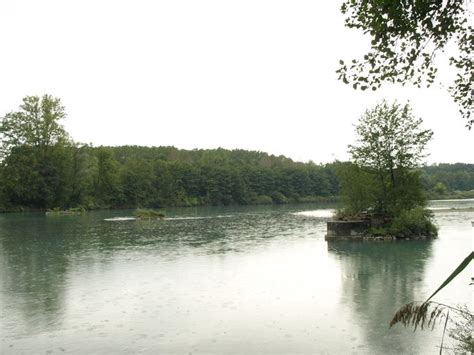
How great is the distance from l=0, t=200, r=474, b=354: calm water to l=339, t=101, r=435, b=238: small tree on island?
14.1 feet

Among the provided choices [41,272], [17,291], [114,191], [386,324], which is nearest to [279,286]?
[386,324]

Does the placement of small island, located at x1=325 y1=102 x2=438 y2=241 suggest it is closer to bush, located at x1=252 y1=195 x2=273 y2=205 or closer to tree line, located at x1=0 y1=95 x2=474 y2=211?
tree line, located at x1=0 y1=95 x2=474 y2=211

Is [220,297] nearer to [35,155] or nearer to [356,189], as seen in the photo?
[356,189]

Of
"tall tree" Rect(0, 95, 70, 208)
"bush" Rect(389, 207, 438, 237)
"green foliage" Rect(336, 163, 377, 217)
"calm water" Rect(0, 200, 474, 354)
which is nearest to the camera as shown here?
"calm water" Rect(0, 200, 474, 354)

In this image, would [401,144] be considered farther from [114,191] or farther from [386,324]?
[114,191]

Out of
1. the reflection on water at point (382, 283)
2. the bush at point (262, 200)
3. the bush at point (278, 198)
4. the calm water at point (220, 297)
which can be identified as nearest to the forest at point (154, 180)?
the bush at point (262, 200)

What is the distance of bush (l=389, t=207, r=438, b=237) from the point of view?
26078 mm

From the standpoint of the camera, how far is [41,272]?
16609 mm

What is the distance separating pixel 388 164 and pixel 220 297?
1826 centimetres

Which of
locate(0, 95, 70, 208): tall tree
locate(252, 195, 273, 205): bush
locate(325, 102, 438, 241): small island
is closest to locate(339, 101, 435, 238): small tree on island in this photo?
locate(325, 102, 438, 241): small island

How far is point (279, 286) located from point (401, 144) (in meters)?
16.8

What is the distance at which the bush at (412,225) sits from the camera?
85.6 feet

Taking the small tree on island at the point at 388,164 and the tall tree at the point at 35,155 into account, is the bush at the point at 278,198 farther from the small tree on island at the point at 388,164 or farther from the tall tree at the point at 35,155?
the small tree on island at the point at 388,164

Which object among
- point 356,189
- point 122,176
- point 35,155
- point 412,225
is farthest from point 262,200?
point 412,225
